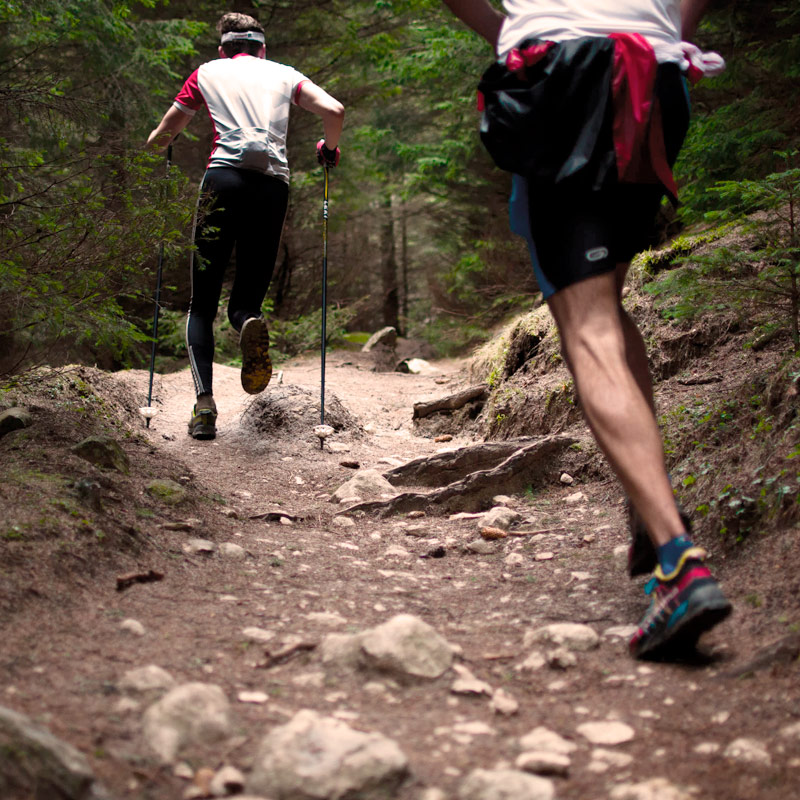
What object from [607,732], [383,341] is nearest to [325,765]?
[607,732]

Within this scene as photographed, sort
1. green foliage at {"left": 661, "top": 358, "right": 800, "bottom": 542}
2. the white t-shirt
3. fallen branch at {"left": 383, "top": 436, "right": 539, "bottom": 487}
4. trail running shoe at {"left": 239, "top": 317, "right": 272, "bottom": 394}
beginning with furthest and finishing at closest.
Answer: trail running shoe at {"left": 239, "top": 317, "right": 272, "bottom": 394}, fallen branch at {"left": 383, "top": 436, "right": 539, "bottom": 487}, green foliage at {"left": 661, "top": 358, "right": 800, "bottom": 542}, the white t-shirt

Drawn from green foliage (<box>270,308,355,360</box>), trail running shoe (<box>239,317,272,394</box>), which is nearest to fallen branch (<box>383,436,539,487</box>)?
trail running shoe (<box>239,317,272,394</box>)

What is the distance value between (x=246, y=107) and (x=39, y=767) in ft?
14.4

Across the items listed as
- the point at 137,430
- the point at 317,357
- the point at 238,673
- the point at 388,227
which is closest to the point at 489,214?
the point at 317,357

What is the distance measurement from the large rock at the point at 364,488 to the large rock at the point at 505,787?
8.62 ft

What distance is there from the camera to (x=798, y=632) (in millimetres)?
1637

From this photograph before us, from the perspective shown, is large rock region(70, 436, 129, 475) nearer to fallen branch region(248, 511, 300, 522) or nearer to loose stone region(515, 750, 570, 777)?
fallen branch region(248, 511, 300, 522)

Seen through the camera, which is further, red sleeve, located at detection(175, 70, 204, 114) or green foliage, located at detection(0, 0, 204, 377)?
red sleeve, located at detection(175, 70, 204, 114)

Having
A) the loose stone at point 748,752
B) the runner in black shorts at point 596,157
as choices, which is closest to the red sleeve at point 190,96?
the runner in black shorts at point 596,157

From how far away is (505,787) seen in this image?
122 centimetres

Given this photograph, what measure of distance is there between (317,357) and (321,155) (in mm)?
7356

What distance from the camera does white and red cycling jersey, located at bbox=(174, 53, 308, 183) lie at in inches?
187

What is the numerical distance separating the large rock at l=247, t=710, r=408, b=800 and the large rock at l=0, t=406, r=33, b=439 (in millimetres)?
2506

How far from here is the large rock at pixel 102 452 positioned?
314 cm
